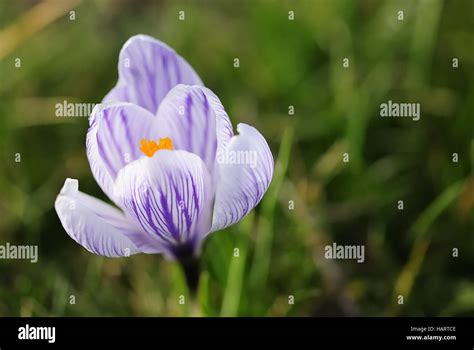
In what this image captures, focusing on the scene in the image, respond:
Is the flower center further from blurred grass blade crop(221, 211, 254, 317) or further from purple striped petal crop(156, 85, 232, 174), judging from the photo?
blurred grass blade crop(221, 211, 254, 317)

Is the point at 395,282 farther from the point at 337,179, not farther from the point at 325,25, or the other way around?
the point at 325,25

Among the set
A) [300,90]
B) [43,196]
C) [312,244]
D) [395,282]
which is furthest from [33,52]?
[395,282]

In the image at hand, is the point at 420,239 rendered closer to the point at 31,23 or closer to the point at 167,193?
the point at 167,193
